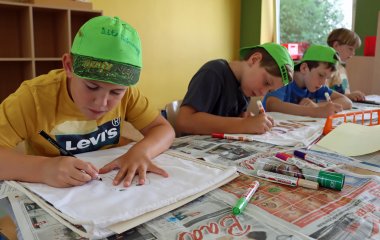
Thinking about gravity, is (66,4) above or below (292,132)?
above

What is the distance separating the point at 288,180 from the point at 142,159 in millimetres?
313

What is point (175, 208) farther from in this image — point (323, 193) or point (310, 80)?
point (310, 80)

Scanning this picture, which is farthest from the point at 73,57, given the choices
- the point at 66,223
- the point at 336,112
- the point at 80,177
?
the point at 336,112

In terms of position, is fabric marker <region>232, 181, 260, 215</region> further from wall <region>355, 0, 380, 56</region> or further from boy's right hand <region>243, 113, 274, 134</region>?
wall <region>355, 0, 380, 56</region>

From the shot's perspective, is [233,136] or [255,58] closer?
[233,136]

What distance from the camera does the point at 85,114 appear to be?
35.8 inches

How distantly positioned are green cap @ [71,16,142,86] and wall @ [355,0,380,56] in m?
2.93

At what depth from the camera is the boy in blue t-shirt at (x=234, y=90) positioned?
1160 millimetres

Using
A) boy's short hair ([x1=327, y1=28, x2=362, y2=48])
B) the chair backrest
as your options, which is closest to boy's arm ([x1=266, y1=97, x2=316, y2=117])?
the chair backrest

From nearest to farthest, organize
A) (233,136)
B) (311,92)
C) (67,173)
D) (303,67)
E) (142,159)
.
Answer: (67,173)
(142,159)
(233,136)
(303,67)
(311,92)

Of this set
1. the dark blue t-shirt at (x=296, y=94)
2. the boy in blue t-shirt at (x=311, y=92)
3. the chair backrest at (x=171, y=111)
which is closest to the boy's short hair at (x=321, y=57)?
the boy in blue t-shirt at (x=311, y=92)

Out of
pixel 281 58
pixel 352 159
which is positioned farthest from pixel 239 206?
pixel 281 58

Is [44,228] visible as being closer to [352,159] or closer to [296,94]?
[352,159]

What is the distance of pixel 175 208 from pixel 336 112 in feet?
3.86
